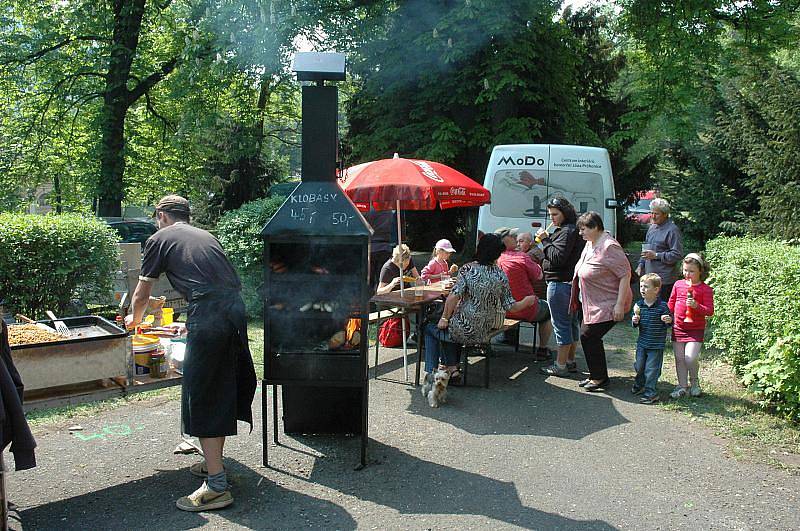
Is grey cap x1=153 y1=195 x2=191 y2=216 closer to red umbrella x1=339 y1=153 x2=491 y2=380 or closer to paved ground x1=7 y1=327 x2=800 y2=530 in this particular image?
paved ground x1=7 y1=327 x2=800 y2=530

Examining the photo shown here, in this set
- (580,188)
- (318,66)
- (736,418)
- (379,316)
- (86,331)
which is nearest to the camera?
(86,331)

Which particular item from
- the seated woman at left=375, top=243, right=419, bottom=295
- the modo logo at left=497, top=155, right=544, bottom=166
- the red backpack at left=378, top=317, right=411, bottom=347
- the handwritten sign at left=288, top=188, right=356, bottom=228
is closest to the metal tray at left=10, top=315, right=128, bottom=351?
the handwritten sign at left=288, top=188, right=356, bottom=228

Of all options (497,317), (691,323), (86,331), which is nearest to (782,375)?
(691,323)

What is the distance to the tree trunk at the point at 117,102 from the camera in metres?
17.2

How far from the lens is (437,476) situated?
182 inches

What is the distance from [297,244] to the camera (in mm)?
4918

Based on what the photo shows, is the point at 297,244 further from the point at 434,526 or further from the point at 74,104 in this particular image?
the point at 74,104

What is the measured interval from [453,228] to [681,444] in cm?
1585

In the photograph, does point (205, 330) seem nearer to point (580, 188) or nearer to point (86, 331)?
point (86, 331)

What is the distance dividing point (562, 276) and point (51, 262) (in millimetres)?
5881

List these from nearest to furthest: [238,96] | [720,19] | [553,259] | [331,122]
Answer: [331,122], [553,259], [720,19], [238,96]

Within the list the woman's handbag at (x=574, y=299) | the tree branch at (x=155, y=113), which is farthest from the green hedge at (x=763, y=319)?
the tree branch at (x=155, y=113)

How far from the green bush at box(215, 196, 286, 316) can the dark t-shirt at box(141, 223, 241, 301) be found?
605cm

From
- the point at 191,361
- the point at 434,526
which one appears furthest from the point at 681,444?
the point at 191,361
